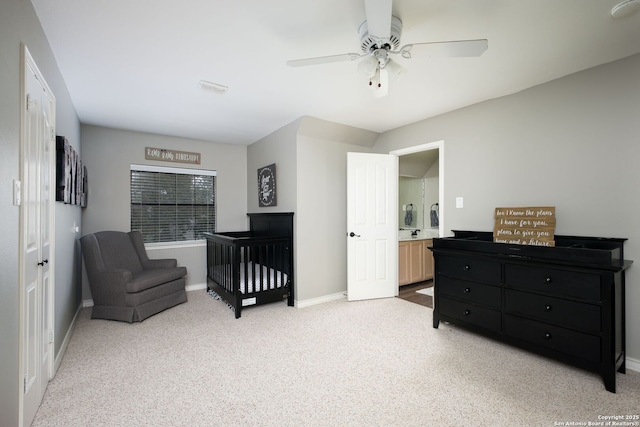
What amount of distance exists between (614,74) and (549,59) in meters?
0.54

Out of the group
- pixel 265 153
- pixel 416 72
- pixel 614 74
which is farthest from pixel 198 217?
pixel 614 74

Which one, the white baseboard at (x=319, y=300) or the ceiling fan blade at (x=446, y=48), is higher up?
the ceiling fan blade at (x=446, y=48)

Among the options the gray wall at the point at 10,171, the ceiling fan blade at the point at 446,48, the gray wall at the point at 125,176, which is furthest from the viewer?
the gray wall at the point at 125,176

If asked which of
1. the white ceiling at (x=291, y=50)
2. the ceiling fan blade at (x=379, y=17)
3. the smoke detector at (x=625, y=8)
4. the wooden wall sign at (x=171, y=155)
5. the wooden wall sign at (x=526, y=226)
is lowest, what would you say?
the wooden wall sign at (x=526, y=226)

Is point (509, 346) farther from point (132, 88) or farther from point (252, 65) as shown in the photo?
point (132, 88)

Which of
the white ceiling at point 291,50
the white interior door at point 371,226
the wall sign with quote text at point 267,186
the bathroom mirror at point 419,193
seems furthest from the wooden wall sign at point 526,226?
the wall sign with quote text at point 267,186

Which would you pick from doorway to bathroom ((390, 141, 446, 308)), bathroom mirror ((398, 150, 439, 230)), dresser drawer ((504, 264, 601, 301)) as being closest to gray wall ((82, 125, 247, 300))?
doorway to bathroom ((390, 141, 446, 308))

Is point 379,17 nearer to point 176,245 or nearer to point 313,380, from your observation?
point 313,380

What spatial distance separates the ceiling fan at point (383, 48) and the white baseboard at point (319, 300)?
8.47ft

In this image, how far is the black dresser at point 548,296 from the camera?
191cm

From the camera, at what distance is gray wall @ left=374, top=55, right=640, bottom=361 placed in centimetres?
209

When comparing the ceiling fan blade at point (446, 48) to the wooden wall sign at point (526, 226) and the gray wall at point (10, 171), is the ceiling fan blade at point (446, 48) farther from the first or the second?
the gray wall at point (10, 171)

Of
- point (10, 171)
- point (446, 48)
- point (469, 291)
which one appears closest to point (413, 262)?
point (469, 291)

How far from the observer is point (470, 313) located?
2.58m
